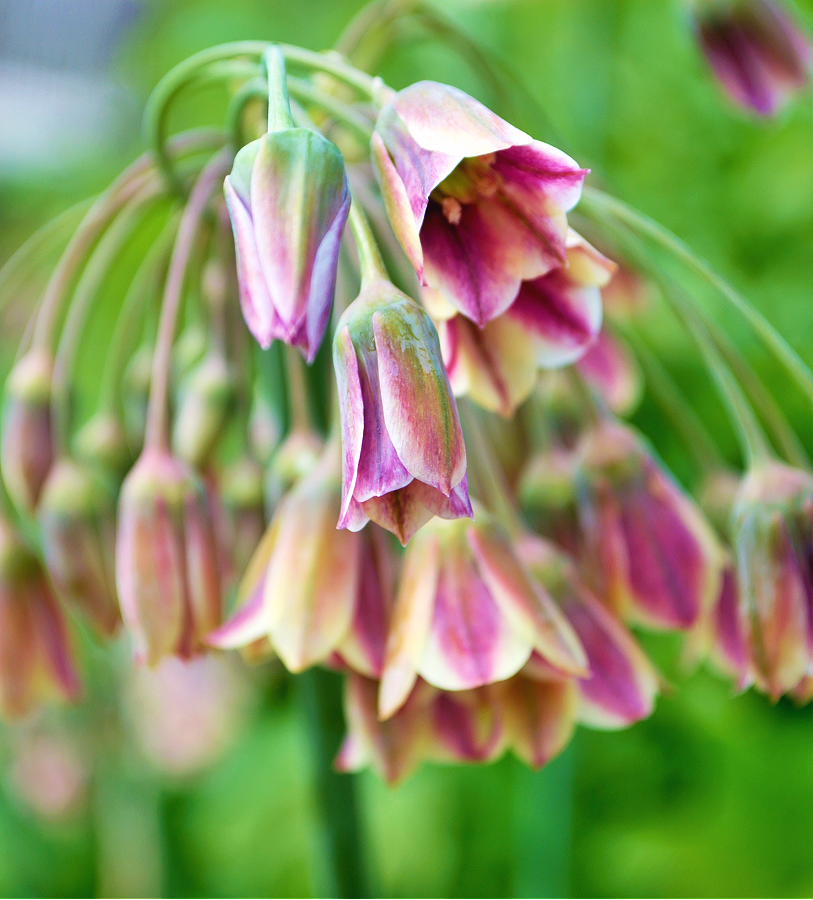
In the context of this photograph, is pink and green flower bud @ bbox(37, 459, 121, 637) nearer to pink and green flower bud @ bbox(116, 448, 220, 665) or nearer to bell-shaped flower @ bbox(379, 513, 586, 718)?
pink and green flower bud @ bbox(116, 448, 220, 665)

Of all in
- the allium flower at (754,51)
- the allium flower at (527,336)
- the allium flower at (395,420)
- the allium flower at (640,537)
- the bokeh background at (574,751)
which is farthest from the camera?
the bokeh background at (574,751)

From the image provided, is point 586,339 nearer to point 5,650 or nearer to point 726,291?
point 726,291

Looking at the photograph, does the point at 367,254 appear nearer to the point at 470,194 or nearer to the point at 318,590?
the point at 470,194

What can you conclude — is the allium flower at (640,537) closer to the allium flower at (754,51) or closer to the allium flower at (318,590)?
the allium flower at (318,590)

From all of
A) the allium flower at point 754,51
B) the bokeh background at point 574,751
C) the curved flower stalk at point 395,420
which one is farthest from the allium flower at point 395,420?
the bokeh background at point 574,751

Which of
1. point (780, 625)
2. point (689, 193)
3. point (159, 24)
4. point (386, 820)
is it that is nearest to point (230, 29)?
point (159, 24)

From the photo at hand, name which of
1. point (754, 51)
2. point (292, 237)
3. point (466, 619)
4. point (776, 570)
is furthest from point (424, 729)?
point (754, 51)
